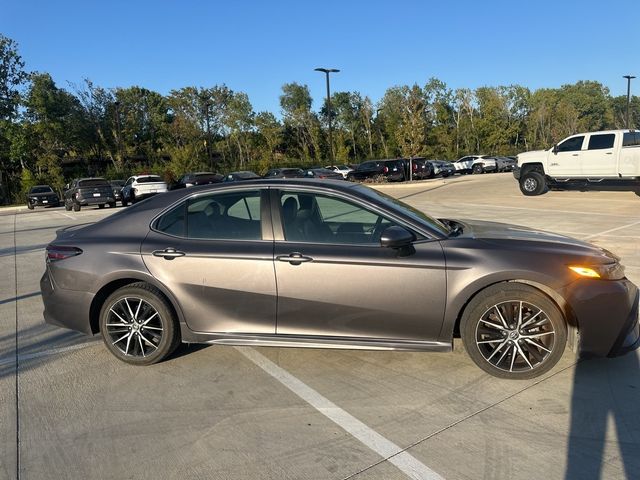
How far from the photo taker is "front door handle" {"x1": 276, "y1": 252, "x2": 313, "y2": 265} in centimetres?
375

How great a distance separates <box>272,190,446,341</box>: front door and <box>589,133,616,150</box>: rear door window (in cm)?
1479

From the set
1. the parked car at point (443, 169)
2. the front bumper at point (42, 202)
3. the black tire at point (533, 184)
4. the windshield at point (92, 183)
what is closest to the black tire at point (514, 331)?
the black tire at point (533, 184)

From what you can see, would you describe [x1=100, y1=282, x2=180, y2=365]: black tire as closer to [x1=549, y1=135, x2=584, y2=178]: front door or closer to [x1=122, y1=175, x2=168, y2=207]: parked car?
[x1=549, y1=135, x2=584, y2=178]: front door

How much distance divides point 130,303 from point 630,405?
12.5 ft

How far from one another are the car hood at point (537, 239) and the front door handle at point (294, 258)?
1.31m

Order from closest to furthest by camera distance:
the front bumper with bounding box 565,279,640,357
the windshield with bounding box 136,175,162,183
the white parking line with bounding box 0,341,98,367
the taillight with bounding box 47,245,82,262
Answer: the front bumper with bounding box 565,279,640,357
the taillight with bounding box 47,245,82,262
the white parking line with bounding box 0,341,98,367
the windshield with bounding box 136,175,162,183

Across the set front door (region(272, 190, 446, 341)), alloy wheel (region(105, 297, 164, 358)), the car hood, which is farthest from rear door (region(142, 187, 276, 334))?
the car hood

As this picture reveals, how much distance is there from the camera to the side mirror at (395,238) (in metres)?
3.57

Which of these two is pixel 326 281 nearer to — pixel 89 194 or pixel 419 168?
pixel 89 194

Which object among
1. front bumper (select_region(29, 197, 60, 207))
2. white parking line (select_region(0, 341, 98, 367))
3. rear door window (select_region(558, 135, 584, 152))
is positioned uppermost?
rear door window (select_region(558, 135, 584, 152))

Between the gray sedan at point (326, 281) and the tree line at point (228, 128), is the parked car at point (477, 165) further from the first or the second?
the gray sedan at point (326, 281)

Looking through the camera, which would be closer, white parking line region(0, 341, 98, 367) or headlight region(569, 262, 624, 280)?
headlight region(569, 262, 624, 280)

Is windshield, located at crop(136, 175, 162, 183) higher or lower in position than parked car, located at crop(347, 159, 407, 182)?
lower

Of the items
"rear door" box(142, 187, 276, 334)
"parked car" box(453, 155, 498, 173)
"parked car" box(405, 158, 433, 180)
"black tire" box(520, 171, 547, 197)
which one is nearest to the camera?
"rear door" box(142, 187, 276, 334)
